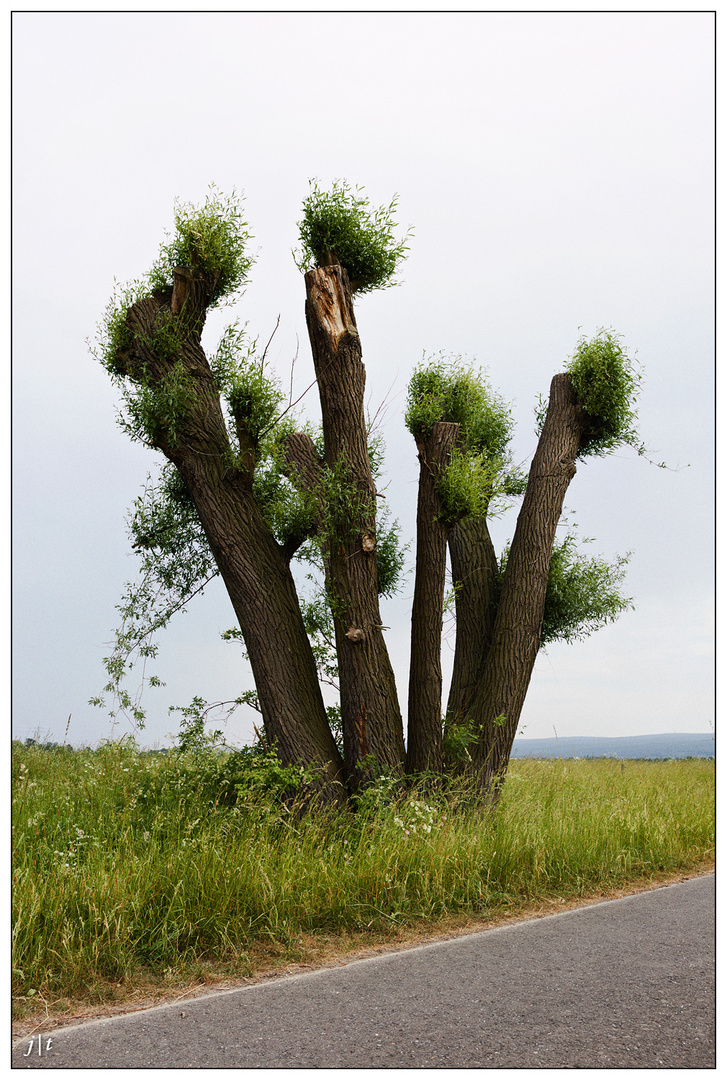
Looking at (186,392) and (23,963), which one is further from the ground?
(186,392)

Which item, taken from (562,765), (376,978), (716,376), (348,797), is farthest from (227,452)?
(562,765)

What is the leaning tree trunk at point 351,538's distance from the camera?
809 centimetres

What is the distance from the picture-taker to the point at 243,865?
17.5ft

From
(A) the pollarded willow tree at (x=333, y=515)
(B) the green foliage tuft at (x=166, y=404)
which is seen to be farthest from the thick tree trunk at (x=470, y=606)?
(B) the green foliage tuft at (x=166, y=404)

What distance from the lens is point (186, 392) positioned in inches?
335

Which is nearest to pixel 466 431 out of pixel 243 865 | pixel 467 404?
pixel 467 404

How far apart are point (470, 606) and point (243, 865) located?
5.18 meters

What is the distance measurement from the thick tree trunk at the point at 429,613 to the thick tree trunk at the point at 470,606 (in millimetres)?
641

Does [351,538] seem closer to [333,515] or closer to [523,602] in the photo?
[333,515]

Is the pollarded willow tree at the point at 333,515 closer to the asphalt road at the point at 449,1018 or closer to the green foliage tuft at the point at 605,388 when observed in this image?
the green foliage tuft at the point at 605,388

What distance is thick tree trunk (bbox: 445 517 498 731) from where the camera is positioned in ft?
30.7

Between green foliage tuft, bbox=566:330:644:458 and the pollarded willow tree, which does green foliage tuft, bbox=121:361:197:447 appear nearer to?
the pollarded willow tree

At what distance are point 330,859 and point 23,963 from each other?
2.45m

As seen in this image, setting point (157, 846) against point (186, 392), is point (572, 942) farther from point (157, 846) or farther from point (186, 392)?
point (186, 392)
